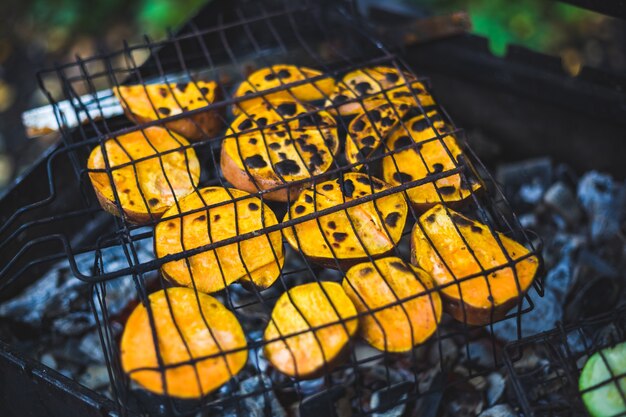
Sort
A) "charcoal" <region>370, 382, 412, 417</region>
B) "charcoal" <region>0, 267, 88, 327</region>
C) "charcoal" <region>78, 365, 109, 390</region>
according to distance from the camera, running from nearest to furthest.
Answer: "charcoal" <region>370, 382, 412, 417</region>
"charcoal" <region>78, 365, 109, 390</region>
"charcoal" <region>0, 267, 88, 327</region>

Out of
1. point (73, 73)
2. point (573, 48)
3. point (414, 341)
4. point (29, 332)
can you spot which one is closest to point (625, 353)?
point (414, 341)

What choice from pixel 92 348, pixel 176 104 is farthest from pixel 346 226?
pixel 92 348

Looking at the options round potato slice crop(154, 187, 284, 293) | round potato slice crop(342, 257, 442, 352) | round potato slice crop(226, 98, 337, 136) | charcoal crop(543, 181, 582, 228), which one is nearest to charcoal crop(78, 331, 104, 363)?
round potato slice crop(154, 187, 284, 293)

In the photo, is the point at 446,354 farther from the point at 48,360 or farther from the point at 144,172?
the point at 48,360

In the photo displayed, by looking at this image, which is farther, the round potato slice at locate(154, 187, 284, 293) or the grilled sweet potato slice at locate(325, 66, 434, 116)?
the grilled sweet potato slice at locate(325, 66, 434, 116)

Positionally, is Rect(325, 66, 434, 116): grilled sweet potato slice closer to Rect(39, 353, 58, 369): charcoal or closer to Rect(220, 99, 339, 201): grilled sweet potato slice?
Rect(220, 99, 339, 201): grilled sweet potato slice

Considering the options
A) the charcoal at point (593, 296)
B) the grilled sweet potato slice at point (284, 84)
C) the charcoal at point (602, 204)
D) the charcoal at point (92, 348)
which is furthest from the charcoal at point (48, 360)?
the charcoal at point (602, 204)

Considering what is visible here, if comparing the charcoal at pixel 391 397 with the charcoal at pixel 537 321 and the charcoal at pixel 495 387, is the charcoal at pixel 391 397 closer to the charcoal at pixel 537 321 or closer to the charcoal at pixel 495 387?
the charcoal at pixel 495 387

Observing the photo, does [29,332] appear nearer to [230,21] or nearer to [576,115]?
[230,21]
